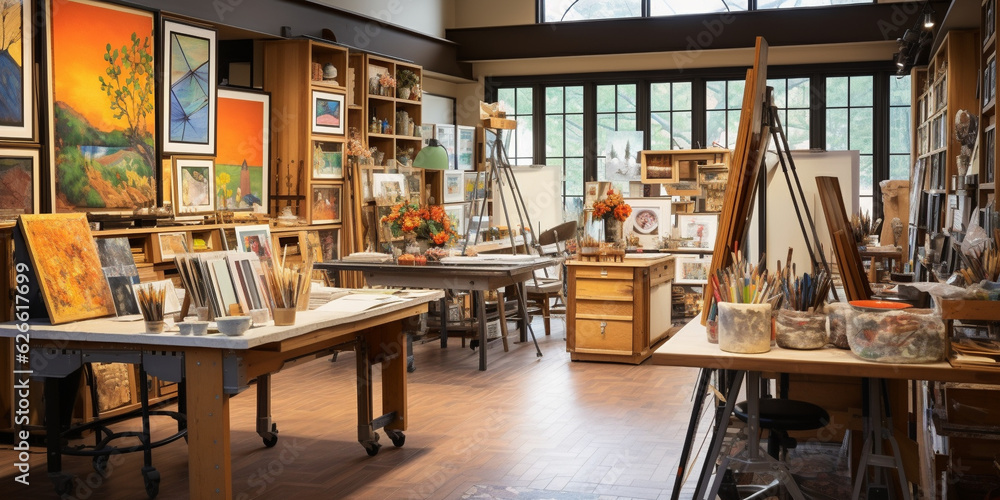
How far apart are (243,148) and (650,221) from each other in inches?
170

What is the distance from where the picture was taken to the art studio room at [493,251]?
12.0 ft

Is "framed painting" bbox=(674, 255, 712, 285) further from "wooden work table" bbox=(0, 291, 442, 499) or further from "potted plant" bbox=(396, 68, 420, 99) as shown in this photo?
"wooden work table" bbox=(0, 291, 442, 499)

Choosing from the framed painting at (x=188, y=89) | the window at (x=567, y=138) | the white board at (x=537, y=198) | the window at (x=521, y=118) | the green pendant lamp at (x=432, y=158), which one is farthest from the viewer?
the window at (x=521, y=118)

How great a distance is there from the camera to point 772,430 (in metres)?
3.82

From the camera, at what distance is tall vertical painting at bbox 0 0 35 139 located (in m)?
5.67

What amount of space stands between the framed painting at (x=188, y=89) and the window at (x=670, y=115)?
6261mm

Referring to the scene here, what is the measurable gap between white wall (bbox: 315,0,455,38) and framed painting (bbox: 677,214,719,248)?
12.9 ft

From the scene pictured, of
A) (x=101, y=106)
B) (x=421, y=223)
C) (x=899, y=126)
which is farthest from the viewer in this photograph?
(x=899, y=126)

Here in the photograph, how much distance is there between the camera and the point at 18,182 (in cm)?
579

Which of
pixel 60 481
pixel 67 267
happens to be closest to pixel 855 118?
pixel 67 267

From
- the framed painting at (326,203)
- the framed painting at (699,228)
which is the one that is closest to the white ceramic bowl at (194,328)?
the framed painting at (326,203)

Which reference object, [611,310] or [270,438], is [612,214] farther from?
[270,438]

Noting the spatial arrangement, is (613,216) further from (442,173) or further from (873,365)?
(873,365)

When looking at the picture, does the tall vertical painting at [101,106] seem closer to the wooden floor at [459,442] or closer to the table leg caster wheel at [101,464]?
the wooden floor at [459,442]
